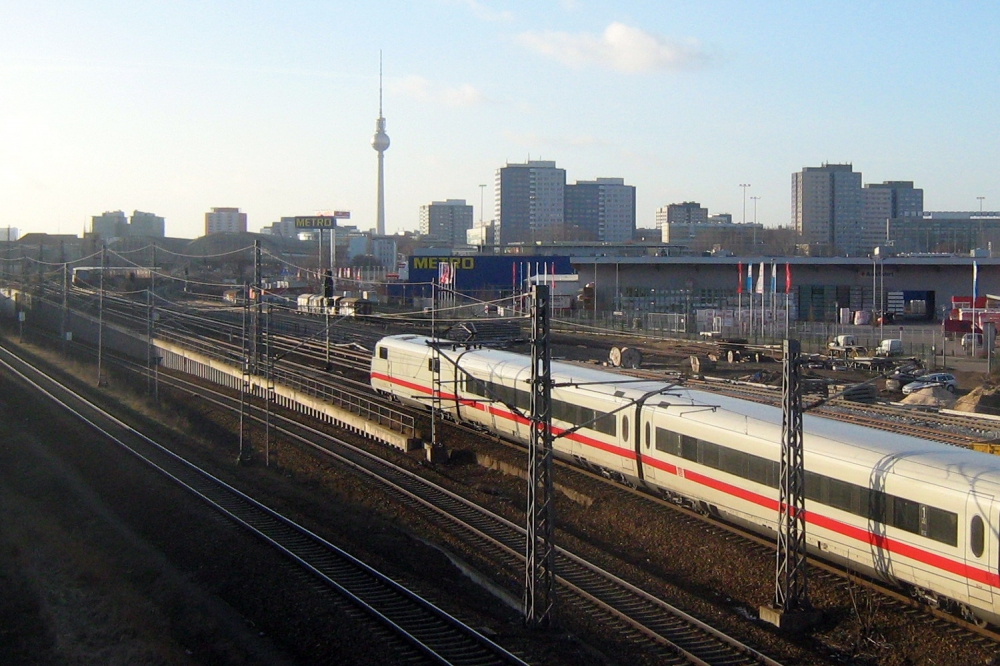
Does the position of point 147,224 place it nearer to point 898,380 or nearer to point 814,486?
point 898,380

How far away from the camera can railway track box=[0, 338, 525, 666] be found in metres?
9.79

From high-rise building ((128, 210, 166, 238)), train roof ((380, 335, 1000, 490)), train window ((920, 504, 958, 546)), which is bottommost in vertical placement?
train window ((920, 504, 958, 546))

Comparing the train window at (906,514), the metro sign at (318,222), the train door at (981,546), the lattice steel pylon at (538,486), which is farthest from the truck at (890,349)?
the metro sign at (318,222)

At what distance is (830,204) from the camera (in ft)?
605

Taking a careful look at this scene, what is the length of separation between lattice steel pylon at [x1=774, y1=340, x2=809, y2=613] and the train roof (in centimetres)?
115

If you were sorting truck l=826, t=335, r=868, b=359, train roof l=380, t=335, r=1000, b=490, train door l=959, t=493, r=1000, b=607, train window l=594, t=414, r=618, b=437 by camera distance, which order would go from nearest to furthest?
train door l=959, t=493, r=1000, b=607, train roof l=380, t=335, r=1000, b=490, train window l=594, t=414, r=618, b=437, truck l=826, t=335, r=868, b=359

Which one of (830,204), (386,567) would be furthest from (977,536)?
(830,204)

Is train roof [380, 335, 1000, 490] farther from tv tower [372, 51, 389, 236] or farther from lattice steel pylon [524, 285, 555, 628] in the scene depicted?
tv tower [372, 51, 389, 236]

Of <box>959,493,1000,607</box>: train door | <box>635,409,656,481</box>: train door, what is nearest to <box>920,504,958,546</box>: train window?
<box>959,493,1000,607</box>: train door

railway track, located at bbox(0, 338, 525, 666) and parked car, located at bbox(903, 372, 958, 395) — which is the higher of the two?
parked car, located at bbox(903, 372, 958, 395)

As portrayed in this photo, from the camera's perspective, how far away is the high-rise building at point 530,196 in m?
193

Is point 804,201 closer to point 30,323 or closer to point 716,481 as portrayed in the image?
point 30,323

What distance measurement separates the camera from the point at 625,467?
1648 cm

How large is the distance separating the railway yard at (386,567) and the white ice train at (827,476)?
0.57 m
